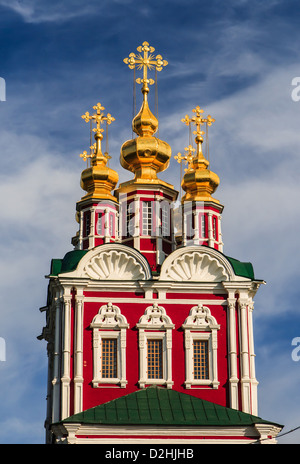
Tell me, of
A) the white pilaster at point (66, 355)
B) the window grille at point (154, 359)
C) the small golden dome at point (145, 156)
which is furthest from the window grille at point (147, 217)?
the window grille at point (154, 359)

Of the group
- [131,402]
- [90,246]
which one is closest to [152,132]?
[90,246]

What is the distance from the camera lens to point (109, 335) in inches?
1491

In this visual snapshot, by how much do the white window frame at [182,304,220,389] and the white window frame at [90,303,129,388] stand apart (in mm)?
1927

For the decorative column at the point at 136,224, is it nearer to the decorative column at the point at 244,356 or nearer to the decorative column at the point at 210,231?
the decorative column at the point at 210,231

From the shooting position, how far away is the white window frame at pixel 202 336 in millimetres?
37688

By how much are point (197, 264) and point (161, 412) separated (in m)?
5.44

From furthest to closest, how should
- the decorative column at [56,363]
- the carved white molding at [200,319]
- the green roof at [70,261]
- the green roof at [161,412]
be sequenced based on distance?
the green roof at [70,261] → the carved white molding at [200,319] → the decorative column at [56,363] → the green roof at [161,412]

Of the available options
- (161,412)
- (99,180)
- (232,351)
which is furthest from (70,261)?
(161,412)

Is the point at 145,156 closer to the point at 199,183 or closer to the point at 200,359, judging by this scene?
the point at 199,183

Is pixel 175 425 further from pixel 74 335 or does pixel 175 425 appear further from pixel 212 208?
pixel 212 208

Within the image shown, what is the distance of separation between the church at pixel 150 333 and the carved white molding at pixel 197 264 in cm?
3

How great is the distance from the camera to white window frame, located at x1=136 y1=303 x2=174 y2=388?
123 feet
